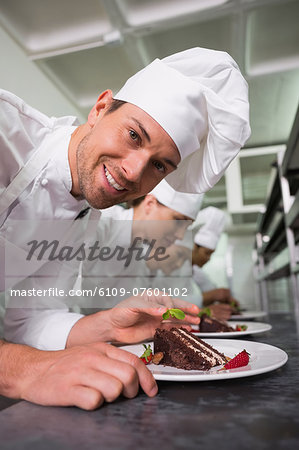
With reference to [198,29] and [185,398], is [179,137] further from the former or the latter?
[198,29]

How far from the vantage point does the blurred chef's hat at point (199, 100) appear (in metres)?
1.08

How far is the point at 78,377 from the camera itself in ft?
1.89

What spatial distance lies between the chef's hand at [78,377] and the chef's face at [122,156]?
1.86ft

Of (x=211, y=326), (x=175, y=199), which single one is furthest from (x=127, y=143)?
(x=175, y=199)

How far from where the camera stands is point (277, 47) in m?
2.92

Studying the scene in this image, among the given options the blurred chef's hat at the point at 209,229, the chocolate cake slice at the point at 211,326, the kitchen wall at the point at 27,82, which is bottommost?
the chocolate cake slice at the point at 211,326

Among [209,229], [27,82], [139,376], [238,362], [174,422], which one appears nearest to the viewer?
[174,422]

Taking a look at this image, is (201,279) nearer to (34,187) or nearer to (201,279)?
(201,279)

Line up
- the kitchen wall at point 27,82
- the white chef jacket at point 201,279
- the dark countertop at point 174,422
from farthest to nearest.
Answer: the white chef jacket at point 201,279
the kitchen wall at point 27,82
the dark countertop at point 174,422

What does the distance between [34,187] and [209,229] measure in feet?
9.09

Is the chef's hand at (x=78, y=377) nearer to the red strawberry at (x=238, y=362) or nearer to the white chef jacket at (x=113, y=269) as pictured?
the red strawberry at (x=238, y=362)

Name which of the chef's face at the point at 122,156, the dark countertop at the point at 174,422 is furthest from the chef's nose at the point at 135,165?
the dark countertop at the point at 174,422

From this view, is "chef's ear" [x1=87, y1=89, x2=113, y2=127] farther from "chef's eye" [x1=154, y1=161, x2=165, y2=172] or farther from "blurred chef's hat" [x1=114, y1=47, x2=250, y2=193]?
"chef's eye" [x1=154, y1=161, x2=165, y2=172]

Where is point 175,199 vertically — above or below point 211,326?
above
